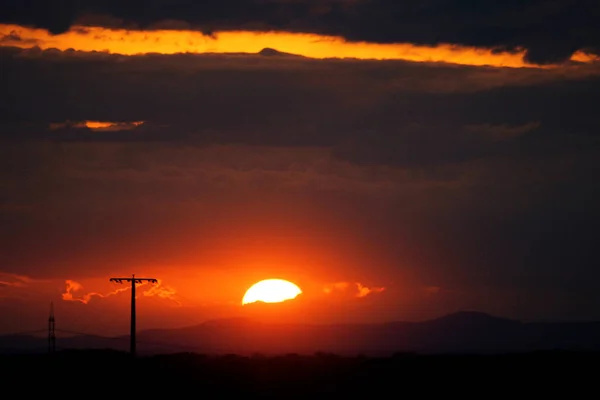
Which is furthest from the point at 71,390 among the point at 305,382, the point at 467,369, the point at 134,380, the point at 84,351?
the point at 84,351

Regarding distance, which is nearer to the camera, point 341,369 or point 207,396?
point 207,396

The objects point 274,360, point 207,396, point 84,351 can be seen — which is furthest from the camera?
point 84,351

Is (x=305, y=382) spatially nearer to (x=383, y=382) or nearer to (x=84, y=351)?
(x=383, y=382)

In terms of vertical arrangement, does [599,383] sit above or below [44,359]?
below

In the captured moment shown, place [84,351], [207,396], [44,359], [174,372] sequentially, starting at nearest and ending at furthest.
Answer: [207,396], [174,372], [44,359], [84,351]

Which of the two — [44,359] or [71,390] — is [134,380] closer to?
[71,390]

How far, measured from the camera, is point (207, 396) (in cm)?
7394

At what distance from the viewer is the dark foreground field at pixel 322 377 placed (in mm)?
74938

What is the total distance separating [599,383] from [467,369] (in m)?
9.90

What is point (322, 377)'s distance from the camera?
3194 inches

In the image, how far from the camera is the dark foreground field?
246 feet

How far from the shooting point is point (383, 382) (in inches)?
3110

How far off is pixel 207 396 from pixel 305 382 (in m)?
8.41

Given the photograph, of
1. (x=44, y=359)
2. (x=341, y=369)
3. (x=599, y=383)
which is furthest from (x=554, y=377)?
(x=44, y=359)
